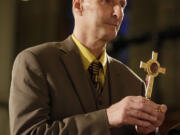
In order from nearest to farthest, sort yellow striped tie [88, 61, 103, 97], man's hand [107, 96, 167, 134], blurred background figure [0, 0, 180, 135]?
man's hand [107, 96, 167, 134] < yellow striped tie [88, 61, 103, 97] < blurred background figure [0, 0, 180, 135]

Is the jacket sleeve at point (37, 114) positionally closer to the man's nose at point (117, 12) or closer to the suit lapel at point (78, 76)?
the suit lapel at point (78, 76)

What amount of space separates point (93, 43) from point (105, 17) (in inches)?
6.4

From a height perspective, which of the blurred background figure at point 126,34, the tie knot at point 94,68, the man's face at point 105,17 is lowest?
the blurred background figure at point 126,34

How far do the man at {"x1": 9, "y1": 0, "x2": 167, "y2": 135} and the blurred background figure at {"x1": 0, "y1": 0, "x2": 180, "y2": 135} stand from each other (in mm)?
2100

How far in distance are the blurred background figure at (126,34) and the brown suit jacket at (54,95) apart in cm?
216

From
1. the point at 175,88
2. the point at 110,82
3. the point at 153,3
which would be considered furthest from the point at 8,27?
the point at 110,82

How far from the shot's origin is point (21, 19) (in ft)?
12.9

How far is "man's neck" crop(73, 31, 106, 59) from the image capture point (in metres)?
1.75

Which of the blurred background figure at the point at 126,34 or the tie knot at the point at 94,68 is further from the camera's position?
the blurred background figure at the point at 126,34

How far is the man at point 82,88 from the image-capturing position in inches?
56.2

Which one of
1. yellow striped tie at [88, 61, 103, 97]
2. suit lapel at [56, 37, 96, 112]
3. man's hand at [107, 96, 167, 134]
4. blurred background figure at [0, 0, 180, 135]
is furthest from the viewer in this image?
blurred background figure at [0, 0, 180, 135]

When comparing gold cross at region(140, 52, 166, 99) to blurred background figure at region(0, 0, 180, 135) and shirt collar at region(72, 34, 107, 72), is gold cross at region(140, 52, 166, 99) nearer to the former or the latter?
shirt collar at region(72, 34, 107, 72)

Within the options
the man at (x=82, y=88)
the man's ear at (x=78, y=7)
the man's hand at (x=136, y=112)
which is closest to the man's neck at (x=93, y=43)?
the man at (x=82, y=88)

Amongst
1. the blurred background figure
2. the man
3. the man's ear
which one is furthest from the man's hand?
the blurred background figure
